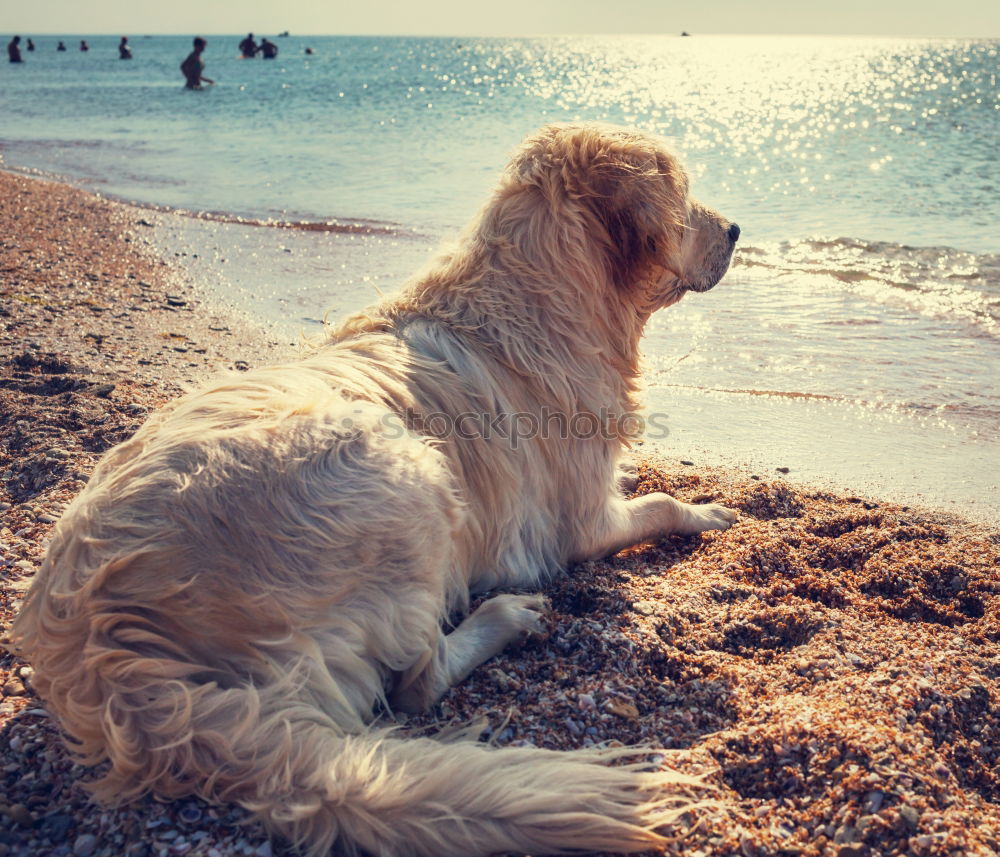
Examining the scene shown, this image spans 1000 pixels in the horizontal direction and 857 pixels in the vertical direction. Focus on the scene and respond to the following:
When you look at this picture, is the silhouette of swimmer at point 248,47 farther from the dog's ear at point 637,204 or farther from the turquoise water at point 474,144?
the dog's ear at point 637,204

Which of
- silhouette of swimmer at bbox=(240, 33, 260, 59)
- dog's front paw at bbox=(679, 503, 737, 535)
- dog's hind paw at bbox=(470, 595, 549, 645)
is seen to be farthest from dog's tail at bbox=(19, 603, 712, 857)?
silhouette of swimmer at bbox=(240, 33, 260, 59)

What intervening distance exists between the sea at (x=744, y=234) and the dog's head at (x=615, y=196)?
980 millimetres

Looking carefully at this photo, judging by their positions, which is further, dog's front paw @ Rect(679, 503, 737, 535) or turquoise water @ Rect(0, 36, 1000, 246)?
turquoise water @ Rect(0, 36, 1000, 246)

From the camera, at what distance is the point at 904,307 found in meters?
8.34

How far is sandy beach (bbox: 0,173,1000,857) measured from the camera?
7.67ft

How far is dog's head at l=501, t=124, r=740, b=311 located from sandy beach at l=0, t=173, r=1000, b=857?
132 centimetres

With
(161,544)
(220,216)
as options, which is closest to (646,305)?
(161,544)

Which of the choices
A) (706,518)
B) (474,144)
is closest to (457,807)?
(706,518)

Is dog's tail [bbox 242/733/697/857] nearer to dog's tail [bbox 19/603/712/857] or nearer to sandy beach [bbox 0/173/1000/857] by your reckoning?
dog's tail [bbox 19/603/712/857]

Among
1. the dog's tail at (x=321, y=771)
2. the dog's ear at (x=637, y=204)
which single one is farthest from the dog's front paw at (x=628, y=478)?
the dog's tail at (x=321, y=771)

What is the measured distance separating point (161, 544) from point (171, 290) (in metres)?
6.56

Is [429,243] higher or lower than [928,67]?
lower

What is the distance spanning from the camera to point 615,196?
3.71 metres

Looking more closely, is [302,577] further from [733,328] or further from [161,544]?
[733,328]
